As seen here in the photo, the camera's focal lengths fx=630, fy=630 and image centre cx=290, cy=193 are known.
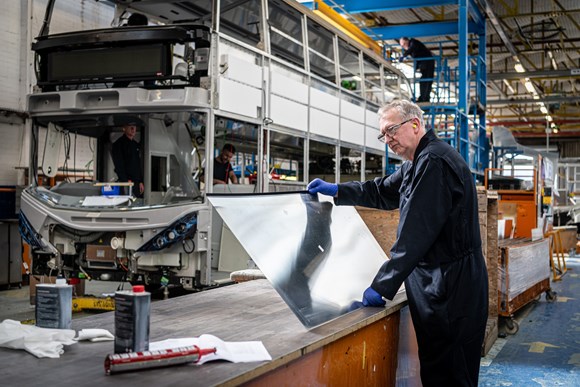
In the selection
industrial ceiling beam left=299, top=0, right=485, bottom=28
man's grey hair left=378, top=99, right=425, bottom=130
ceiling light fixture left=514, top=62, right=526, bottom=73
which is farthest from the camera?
ceiling light fixture left=514, top=62, right=526, bottom=73

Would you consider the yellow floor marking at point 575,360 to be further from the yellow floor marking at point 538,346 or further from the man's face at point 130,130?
the man's face at point 130,130

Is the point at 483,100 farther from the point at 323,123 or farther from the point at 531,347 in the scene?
the point at 531,347

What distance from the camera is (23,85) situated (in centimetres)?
1187

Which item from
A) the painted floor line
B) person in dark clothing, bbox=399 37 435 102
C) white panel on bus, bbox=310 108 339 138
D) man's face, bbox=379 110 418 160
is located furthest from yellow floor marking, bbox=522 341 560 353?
person in dark clothing, bbox=399 37 435 102

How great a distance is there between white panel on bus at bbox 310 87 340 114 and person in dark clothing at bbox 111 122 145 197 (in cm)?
263

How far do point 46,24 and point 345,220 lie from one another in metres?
5.01

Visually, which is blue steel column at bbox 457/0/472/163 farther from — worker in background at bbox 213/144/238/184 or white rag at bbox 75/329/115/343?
white rag at bbox 75/329/115/343

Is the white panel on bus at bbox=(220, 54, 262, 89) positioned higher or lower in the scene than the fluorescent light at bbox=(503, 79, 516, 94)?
lower

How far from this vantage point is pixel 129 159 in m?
7.27

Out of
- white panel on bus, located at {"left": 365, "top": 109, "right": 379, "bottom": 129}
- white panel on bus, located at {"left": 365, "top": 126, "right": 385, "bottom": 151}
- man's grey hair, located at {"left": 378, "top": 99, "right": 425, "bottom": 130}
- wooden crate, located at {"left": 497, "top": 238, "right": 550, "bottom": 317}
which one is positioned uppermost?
white panel on bus, located at {"left": 365, "top": 109, "right": 379, "bottom": 129}

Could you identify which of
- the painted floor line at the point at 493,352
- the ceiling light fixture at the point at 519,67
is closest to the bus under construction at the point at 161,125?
the painted floor line at the point at 493,352

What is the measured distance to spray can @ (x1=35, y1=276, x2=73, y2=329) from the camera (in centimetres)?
239

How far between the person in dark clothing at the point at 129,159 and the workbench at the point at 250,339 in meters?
3.54

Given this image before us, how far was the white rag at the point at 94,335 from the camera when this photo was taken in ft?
7.93
